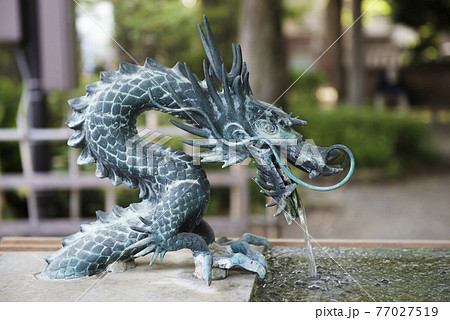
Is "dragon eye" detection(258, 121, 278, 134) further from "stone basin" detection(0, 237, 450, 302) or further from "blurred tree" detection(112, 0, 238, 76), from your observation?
"blurred tree" detection(112, 0, 238, 76)

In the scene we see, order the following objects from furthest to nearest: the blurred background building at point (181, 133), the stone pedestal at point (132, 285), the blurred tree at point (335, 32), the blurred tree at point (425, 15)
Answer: the blurred tree at point (425, 15), the blurred tree at point (335, 32), the blurred background building at point (181, 133), the stone pedestal at point (132, 285)

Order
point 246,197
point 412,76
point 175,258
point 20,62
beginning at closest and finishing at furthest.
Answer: point 175,258
point 246,197
point 20,62
point 412,76

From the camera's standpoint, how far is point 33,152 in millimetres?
5586

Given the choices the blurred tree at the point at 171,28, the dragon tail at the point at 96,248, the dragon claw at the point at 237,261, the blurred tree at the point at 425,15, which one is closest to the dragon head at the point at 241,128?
the dragon claw at the point at 237,261

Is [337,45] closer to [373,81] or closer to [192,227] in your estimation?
[373,81]

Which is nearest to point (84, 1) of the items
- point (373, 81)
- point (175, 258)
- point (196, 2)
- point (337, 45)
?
point (196, 2)

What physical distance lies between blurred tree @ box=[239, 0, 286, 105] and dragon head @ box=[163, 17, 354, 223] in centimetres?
429

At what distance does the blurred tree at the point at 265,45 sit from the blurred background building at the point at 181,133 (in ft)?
0.04

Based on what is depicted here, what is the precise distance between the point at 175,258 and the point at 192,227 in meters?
0.33

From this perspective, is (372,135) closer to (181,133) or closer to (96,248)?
(181,133)

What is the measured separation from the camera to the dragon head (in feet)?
7.71

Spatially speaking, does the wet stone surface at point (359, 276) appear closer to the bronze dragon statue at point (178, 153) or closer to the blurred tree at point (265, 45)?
the bronze dragon statue at point (178, 153)

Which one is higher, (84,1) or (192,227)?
(84,1)

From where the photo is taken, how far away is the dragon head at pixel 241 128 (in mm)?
2350
